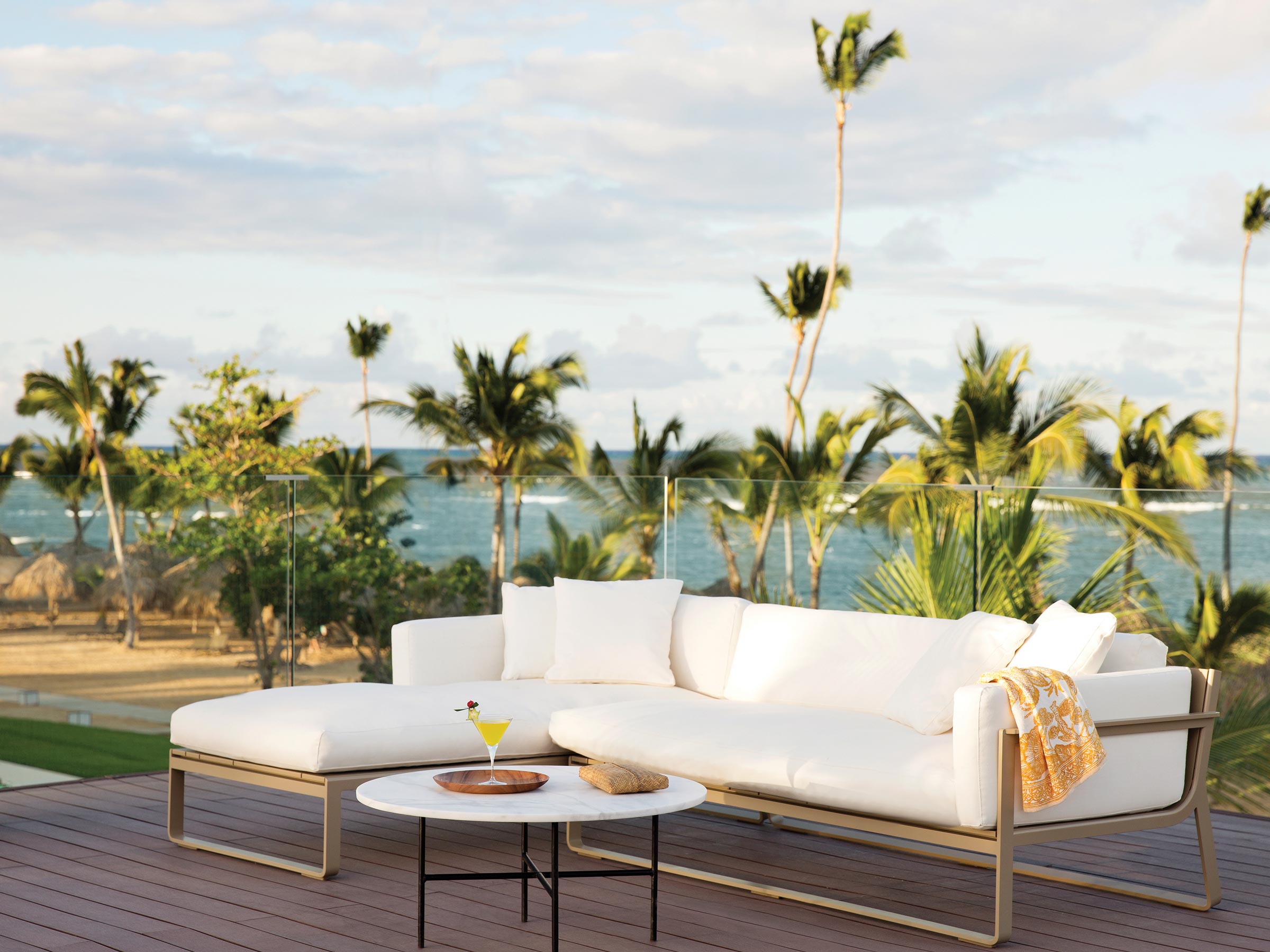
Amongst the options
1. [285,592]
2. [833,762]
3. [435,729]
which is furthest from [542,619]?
[285,592]

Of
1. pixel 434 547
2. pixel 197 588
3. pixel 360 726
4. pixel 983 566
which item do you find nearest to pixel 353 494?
pixel 434 547

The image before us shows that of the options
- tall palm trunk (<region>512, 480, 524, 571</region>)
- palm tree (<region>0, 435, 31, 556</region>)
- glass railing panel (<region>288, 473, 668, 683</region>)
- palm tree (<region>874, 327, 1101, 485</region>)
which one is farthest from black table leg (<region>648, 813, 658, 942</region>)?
palm tree (<region>0, 435, 31, 556</region>)

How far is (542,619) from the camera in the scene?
5.07 m

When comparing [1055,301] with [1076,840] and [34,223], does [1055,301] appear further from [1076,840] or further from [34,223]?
[1076,840]

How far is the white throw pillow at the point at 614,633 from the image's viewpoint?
490 cm

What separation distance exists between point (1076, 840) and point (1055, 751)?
1442mm

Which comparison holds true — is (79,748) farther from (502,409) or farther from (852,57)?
(852,57)

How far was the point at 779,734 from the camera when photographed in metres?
3.83

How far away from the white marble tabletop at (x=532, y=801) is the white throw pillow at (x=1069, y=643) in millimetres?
1001

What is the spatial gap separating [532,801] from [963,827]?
3.36ft

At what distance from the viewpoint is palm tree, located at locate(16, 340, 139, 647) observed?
21.9 meters

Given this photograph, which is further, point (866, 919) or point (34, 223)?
point (34, 223)

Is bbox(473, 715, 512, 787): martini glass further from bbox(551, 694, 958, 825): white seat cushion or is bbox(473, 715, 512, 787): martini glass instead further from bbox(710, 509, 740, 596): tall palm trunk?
bbox(710, 509, 740, 596): tall palm trunk

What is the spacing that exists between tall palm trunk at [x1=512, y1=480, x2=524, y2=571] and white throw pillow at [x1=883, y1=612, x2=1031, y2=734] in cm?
665
